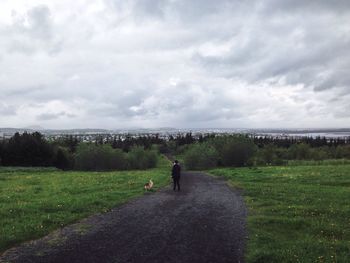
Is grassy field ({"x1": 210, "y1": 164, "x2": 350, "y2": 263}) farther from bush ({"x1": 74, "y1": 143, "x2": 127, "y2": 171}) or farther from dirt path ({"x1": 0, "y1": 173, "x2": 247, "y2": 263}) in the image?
bush ({"x1": 74, "y1": 143, "x2": 127, "y2": 171})

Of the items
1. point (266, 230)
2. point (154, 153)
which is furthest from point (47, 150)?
point (266, 230)

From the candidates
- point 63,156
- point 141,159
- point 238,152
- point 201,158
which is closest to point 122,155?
point 141,159

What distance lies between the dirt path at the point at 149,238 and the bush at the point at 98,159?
8669 cm

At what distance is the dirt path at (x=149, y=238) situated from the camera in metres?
12.7

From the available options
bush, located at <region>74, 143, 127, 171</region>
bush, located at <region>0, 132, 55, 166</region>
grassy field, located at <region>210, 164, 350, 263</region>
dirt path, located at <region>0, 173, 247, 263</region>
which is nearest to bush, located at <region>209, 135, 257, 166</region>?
bush, located at <region>74, 143, 127, 171</region>

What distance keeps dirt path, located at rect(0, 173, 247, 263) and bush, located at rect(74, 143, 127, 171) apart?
284 ft

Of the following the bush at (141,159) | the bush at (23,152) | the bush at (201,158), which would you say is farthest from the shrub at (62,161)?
the bush at (201,158)

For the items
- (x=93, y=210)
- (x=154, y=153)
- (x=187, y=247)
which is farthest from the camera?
(x=154, y=153)

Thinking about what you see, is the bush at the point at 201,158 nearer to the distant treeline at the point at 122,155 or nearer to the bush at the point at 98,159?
the distant treeline at the point at 122,155

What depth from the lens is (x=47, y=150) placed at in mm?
109875

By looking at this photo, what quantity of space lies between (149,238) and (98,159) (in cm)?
9561

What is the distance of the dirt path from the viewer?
41.5ft

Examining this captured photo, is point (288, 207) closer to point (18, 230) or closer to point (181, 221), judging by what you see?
point (181, 221)

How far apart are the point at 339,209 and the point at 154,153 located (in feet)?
318
